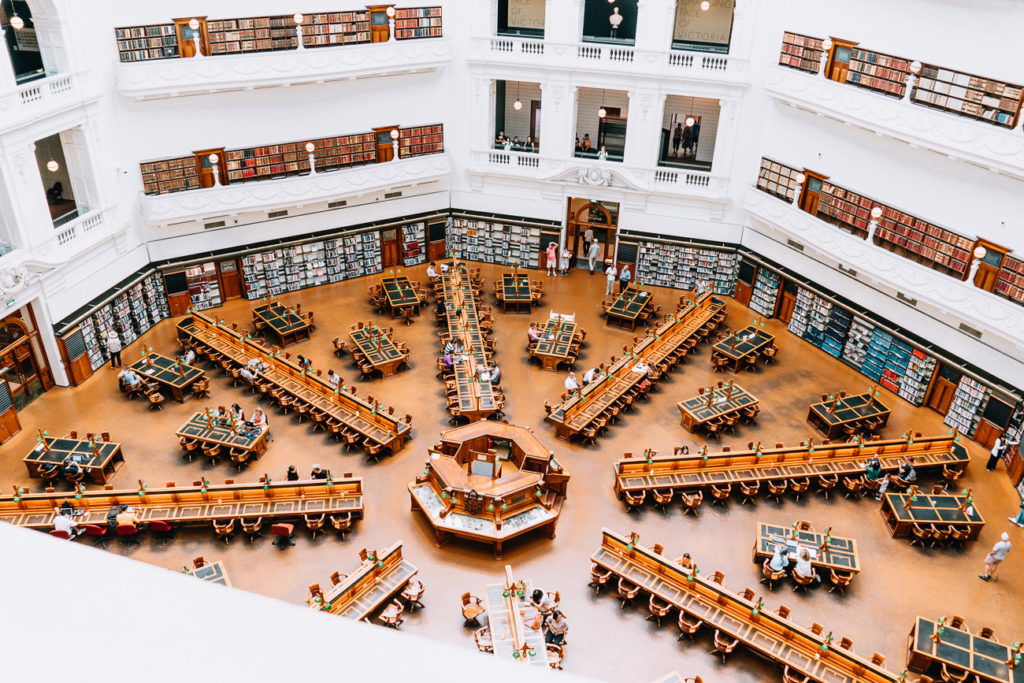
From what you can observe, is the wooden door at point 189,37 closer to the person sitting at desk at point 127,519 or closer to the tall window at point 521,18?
the tall window at point 521,18

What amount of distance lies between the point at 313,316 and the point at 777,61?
16.6 metres

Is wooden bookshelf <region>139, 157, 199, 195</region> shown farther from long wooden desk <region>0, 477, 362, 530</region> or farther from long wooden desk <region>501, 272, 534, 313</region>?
long wooden desk <region>501, 272, 534, 313</region>

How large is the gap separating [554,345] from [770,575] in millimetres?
9378

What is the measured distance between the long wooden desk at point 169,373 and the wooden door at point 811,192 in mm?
18446

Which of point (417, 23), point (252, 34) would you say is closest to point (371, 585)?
point (252, 34)

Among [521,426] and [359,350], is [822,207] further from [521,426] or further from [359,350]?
[359,350]

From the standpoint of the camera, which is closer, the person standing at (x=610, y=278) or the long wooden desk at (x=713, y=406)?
the long wooden desk at (x=713, y=406)

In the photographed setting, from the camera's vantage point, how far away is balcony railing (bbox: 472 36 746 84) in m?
24.8

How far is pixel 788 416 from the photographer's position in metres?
21.7

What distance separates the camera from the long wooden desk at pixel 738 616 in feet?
45.6

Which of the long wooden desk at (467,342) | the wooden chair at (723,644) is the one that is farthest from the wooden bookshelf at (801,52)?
the wooden chair at (723,644)

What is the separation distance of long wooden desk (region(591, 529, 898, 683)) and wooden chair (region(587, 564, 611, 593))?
0.15m

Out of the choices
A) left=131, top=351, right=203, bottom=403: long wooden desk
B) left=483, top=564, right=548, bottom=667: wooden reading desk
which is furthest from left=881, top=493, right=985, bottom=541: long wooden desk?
left=131, top=351, right=203, bottom=403: long wooden desk

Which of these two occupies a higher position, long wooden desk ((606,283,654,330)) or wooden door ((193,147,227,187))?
wooden door ((193,147,227,187))
